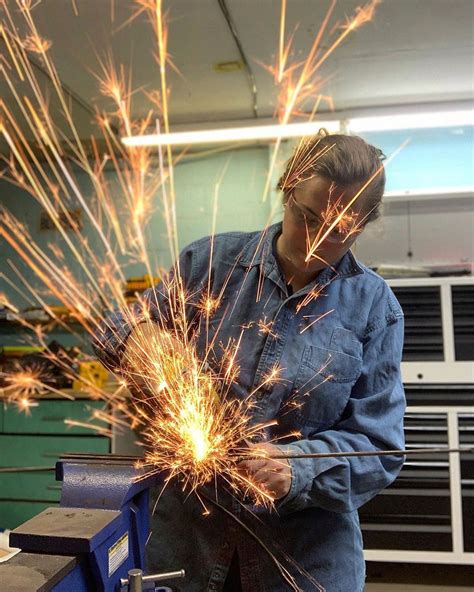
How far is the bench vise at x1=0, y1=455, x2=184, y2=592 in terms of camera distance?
26.4 inches

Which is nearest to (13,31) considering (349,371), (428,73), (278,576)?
Answer: (428,73)

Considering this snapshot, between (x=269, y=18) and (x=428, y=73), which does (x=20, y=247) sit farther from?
(x=428, y=73)

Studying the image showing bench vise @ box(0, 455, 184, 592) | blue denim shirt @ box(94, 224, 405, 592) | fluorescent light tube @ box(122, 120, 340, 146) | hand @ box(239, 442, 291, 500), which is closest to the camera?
bench vise @ box(0, 455, 184, 592)

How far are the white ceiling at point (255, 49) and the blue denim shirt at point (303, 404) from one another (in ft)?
5.55

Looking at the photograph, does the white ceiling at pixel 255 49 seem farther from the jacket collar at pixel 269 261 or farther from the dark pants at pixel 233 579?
the dark pants at pixel 233 579

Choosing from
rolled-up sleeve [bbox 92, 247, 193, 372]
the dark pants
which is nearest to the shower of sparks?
rolled-up sleeve [bbox 92, 247, 193, 372]

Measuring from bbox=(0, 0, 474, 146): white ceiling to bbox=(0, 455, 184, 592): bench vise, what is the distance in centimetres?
206

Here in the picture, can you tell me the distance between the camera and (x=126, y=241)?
426 centimetres

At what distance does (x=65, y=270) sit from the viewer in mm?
4020

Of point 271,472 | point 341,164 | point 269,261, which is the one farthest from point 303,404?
point 341,164

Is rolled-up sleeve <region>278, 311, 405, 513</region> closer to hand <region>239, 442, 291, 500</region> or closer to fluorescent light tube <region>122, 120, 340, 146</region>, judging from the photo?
A: hand <region>239, 442, 291, 500</region>

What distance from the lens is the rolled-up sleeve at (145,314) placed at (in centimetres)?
110

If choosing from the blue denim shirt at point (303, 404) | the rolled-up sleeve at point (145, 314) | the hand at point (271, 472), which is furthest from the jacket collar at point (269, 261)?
the hand at point (271, 472)

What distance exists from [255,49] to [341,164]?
1.96 metres
